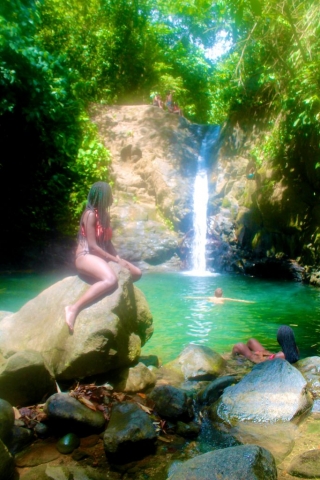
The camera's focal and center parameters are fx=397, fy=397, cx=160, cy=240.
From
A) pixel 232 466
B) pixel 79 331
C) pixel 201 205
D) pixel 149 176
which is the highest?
pixel 149 176

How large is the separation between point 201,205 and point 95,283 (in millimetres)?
13664

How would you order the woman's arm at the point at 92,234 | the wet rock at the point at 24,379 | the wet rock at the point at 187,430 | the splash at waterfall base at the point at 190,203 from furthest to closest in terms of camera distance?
the splash at waterfall base at the point at 190,203
the woman's arm at the point at 92,234
the wet rock at the point at 24,379
the wet rock at the point at 187,430

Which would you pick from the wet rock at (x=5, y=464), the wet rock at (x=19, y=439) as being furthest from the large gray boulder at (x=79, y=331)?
the wet rock at (x=5, y=464)

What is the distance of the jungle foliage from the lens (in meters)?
11.2

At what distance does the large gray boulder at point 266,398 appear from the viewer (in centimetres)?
384

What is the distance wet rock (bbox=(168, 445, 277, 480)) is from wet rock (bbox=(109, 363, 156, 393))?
1.77 meters

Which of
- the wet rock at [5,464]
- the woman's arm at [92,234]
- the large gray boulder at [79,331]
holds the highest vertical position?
the woman's arm at [92,234]

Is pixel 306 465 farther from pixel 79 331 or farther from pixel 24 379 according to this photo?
pixel 24 379

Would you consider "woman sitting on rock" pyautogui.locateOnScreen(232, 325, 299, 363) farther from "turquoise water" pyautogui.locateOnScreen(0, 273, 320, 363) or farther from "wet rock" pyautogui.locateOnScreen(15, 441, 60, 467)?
"wet rock" pyautogui.locateOnScreen(15, 441, 60, 467)

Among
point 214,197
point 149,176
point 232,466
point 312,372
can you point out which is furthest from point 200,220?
point 232,466

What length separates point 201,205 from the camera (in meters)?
17.7

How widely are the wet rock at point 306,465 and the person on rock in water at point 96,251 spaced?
245cm

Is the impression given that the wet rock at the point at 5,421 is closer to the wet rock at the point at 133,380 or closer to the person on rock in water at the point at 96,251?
the person on rock in water at the point at 96,251

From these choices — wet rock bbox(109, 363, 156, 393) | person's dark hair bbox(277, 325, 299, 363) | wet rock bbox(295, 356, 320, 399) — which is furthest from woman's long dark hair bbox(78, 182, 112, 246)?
wet rock bbox(295, 356, 320, 399)
